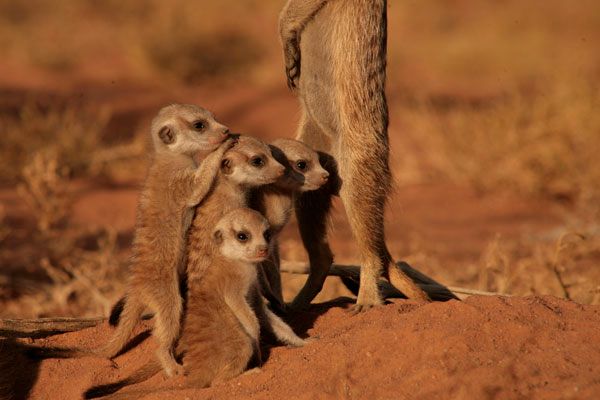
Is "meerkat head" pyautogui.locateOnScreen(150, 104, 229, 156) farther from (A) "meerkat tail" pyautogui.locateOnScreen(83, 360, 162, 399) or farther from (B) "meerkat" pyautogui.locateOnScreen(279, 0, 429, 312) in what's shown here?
(A) "meerkat tail" pyautogui.locateOnScreen(83, 360, 162, 399)

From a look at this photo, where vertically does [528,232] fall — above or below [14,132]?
below

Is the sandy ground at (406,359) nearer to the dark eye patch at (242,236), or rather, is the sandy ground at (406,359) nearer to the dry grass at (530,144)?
the dark eye patch at (242,236)

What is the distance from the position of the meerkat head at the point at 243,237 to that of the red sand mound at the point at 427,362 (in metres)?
0.45

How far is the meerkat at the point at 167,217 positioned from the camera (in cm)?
382

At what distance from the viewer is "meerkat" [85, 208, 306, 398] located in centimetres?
363

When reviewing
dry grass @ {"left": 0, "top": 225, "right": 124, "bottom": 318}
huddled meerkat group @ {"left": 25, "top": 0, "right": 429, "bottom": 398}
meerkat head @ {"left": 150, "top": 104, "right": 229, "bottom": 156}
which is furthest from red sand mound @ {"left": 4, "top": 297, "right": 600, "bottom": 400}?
dry grass @ {"left": 0, "top": 225, "right": 124, "bottom": 318}

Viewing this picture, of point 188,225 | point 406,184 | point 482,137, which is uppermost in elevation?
point 188,225

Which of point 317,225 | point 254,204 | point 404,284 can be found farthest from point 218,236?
point 404,284

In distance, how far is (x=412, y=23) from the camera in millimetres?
22094

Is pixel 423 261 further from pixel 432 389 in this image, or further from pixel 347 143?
pixel 432 389

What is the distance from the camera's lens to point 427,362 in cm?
340

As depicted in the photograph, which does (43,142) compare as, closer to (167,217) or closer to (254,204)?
(254,204)

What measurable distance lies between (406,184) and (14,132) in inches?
189

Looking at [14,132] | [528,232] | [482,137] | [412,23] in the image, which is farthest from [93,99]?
[412,23]
